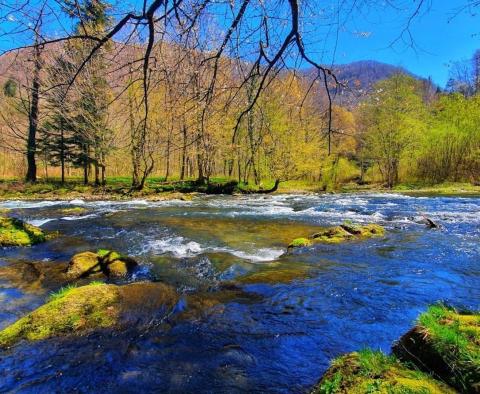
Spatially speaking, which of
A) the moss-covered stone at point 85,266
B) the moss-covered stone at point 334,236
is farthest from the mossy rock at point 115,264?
the moss-covered stone at point 334,236

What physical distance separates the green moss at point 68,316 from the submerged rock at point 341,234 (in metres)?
5.41

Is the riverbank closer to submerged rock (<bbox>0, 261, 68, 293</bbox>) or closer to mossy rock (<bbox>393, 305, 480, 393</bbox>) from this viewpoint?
submerged rock (<bbox>0, 261, 68, 293</bbox>)

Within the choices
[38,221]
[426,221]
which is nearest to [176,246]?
[38,221]

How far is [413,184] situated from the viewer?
Result: 36.5 m

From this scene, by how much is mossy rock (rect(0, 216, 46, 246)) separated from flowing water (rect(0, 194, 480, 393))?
408 mm

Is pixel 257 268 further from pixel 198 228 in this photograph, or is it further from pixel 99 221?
pixel 99 221

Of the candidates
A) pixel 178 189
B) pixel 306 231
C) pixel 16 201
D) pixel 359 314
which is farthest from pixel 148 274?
pixel 178 189

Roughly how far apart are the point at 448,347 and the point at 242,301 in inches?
148

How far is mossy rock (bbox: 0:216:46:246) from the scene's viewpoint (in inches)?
408

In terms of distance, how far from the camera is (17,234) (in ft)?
35.0

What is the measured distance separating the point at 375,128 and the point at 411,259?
30474 mm

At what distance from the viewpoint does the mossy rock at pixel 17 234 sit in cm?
1037

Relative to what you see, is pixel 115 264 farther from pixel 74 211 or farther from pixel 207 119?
pixel 74 211

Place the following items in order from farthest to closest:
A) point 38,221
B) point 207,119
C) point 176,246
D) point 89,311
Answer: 1. point 38,221
2. point 176,246
3. point 89,311
4. point 207,119
